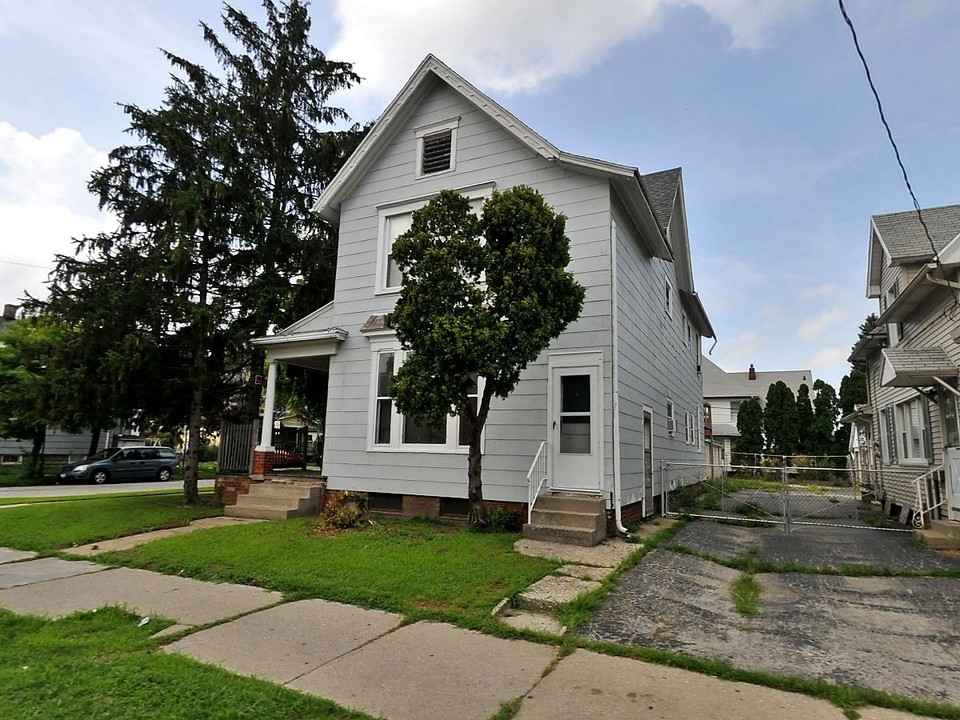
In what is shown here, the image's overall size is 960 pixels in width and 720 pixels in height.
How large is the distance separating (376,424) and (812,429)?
28.4m

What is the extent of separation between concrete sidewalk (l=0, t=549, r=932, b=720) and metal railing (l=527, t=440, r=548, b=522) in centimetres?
390

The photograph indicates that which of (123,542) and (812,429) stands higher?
(812,429)

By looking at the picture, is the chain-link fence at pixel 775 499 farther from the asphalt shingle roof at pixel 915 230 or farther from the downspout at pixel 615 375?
the asphalt shingle roof at pixel 915 230

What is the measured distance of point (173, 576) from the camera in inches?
258

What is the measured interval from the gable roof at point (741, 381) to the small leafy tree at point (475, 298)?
104 ft

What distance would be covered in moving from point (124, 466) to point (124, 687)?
24.5 metres

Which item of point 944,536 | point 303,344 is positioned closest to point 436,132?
point 303,344

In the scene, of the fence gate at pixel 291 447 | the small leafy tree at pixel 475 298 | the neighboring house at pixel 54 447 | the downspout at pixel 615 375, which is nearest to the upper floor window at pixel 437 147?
the small leafy tree at pixel 475 298

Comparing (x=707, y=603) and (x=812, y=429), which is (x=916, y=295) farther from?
(x=812, y=429)

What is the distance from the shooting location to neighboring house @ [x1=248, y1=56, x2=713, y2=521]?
900 centimetres

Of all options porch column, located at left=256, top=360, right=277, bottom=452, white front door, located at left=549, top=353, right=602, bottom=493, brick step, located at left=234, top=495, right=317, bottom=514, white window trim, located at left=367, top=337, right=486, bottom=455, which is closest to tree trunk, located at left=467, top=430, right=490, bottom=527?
white window trim, located at left=367, top=337, right=486, bottom=455

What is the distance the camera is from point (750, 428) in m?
31.3

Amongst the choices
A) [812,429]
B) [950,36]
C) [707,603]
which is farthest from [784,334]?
[707,603]

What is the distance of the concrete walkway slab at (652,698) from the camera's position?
10.5 feet
